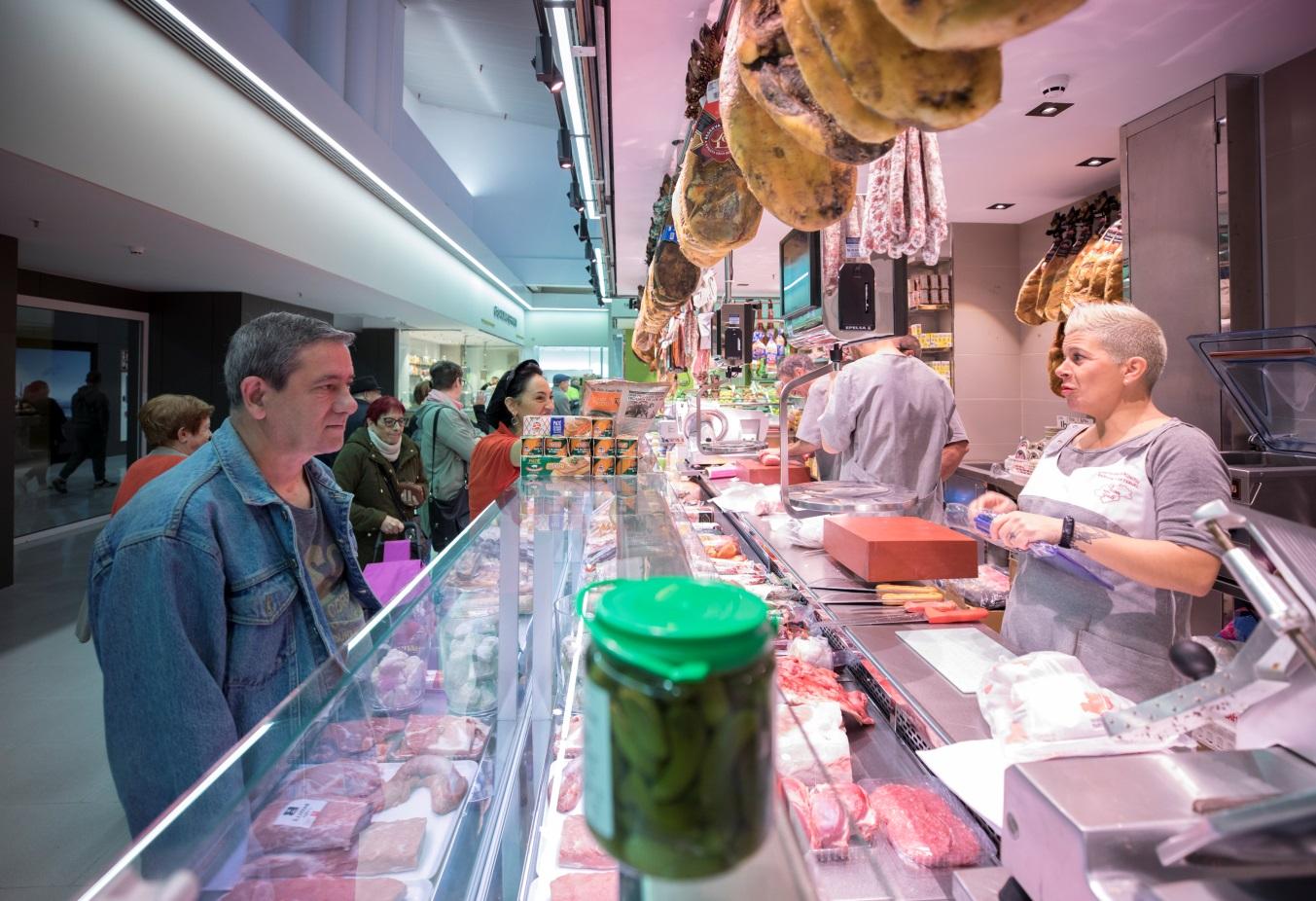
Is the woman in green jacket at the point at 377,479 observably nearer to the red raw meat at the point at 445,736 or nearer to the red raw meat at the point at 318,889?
the red raw meat at the point at 445,736

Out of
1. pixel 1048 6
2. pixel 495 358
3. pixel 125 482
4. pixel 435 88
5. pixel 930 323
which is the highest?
pixel 435 88

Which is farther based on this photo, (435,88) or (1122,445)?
(435,88)

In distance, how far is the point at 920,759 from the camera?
1.35m

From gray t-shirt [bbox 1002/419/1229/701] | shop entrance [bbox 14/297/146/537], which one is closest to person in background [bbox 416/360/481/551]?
gray t-shirt [bbox 1002/419/1229/701]

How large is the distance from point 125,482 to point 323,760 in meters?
3.63

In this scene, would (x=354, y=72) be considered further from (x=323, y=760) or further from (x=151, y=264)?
(x=323, y=760)

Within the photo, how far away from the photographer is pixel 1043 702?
121 cm

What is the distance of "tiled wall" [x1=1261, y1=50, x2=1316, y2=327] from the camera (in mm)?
3613

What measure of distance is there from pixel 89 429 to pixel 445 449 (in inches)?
253

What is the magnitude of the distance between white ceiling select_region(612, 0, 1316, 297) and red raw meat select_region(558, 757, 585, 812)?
2.78 metres

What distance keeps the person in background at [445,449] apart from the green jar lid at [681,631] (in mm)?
5089

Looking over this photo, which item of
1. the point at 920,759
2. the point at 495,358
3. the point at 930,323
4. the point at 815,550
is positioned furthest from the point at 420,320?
the point at 920,759

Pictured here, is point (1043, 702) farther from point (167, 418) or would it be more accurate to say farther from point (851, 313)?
point (167, 418)

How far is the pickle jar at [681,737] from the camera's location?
0.39 meters
